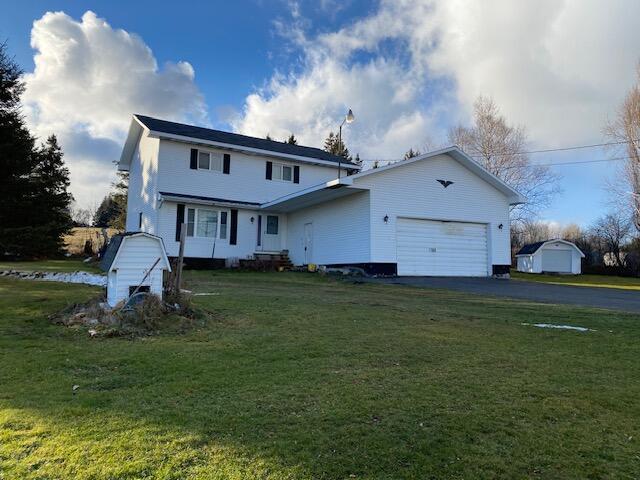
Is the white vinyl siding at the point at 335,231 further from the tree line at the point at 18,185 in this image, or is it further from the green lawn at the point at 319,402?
the tree line at the point at 18,185

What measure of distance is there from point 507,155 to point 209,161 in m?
22.7

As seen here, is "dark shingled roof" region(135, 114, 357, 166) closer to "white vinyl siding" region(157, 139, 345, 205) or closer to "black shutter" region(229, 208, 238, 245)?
"white vinyl siding" region(157, 139, 345, 205)

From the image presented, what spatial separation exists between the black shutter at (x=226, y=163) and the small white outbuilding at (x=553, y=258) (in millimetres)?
22148

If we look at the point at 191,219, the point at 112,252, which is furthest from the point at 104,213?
the point at 112,252

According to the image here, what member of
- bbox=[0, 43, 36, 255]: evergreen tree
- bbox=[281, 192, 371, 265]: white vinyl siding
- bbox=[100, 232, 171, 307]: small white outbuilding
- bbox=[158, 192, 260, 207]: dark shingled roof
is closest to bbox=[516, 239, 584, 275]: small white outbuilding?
bbox=[281, 192, 371, 265]: white vinyl siding

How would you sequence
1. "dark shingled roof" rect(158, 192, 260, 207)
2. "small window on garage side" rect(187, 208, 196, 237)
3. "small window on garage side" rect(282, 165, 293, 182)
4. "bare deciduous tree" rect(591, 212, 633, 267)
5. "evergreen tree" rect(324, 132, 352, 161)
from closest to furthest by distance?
1. "dark shingled roof" rect(158, 192, 260, 207)
2. "small window on garage side" rect(187, 208, 196, 237)
3. "small window on garage side" rect(282, 165, 293, 182)
4. "bare deciduous tree" rect(591, 212, 633, 267)
5. "evergreen tree" rect(324, 132, 352, 161)

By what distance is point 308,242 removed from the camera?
21.1m

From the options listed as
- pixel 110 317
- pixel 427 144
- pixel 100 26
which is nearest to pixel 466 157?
pixel 100 26

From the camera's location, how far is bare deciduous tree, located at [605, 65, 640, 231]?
29.5 metres

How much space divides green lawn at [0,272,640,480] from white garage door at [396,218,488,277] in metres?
11.1

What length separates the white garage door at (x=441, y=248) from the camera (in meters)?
17.8

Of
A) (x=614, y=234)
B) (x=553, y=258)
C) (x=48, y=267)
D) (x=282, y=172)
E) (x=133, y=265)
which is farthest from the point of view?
(x=614, y=234)

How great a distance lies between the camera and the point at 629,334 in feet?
21.6

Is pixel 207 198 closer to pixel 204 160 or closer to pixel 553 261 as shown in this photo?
pixel 204 160
